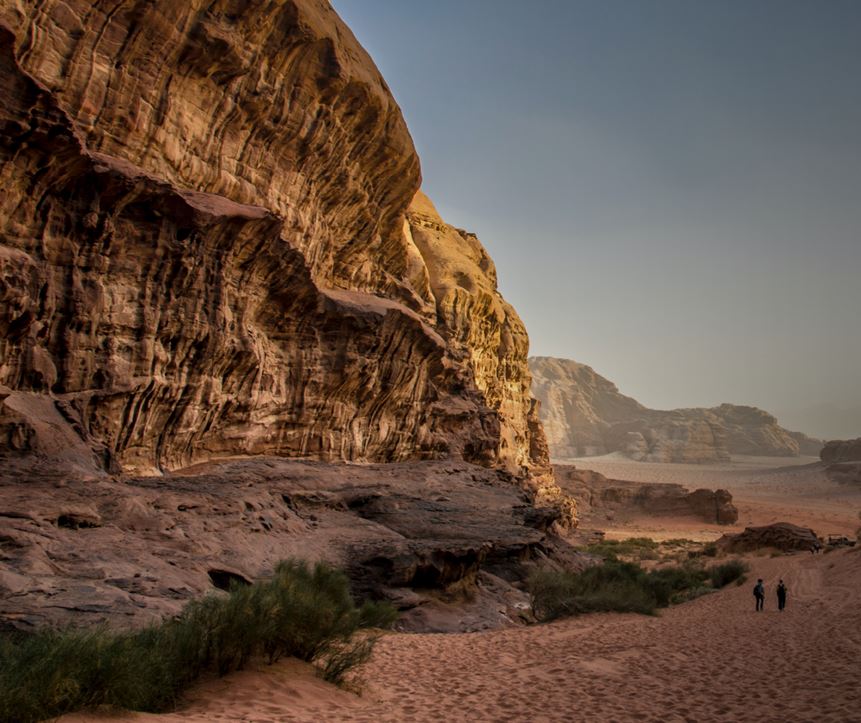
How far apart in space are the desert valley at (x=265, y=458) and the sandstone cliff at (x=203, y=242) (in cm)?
7

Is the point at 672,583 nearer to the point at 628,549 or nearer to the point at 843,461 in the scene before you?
the point at 628,549

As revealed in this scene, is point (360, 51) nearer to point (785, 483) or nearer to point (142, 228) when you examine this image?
point (142, 228)

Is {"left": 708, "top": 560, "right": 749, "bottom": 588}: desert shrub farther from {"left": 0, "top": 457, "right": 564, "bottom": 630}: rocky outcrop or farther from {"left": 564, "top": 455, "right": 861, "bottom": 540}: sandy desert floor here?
{"left": 564, "top": 455, "right": 861, "bottom": 540}: sandy desert floor

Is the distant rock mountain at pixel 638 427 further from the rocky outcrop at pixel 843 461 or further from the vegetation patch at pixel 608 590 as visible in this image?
the vegetation patch at pixel 608 590

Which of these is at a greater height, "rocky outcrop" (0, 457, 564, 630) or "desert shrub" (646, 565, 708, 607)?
"rocky outcrop" (0, 457, 564, 630)

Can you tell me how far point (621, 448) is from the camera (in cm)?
15938

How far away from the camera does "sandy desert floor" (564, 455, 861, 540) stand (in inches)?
2067

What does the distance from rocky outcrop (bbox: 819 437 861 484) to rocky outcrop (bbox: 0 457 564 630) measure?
82046 millimetres

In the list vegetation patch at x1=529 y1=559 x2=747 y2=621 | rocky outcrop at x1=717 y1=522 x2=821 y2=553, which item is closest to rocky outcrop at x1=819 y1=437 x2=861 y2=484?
rocky outcrop at x1=717 y1=522 x2=821 y2=553

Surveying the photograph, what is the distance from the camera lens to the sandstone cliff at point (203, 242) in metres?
13.3

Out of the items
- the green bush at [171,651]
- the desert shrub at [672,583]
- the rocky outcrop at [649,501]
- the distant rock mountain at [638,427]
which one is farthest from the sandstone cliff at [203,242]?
the distant rock mountain at [638,427]

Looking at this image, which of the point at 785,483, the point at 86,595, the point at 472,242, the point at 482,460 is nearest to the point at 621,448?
the point at 785,483

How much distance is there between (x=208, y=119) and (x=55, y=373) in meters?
8.47

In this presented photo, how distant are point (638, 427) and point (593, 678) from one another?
16489cm
